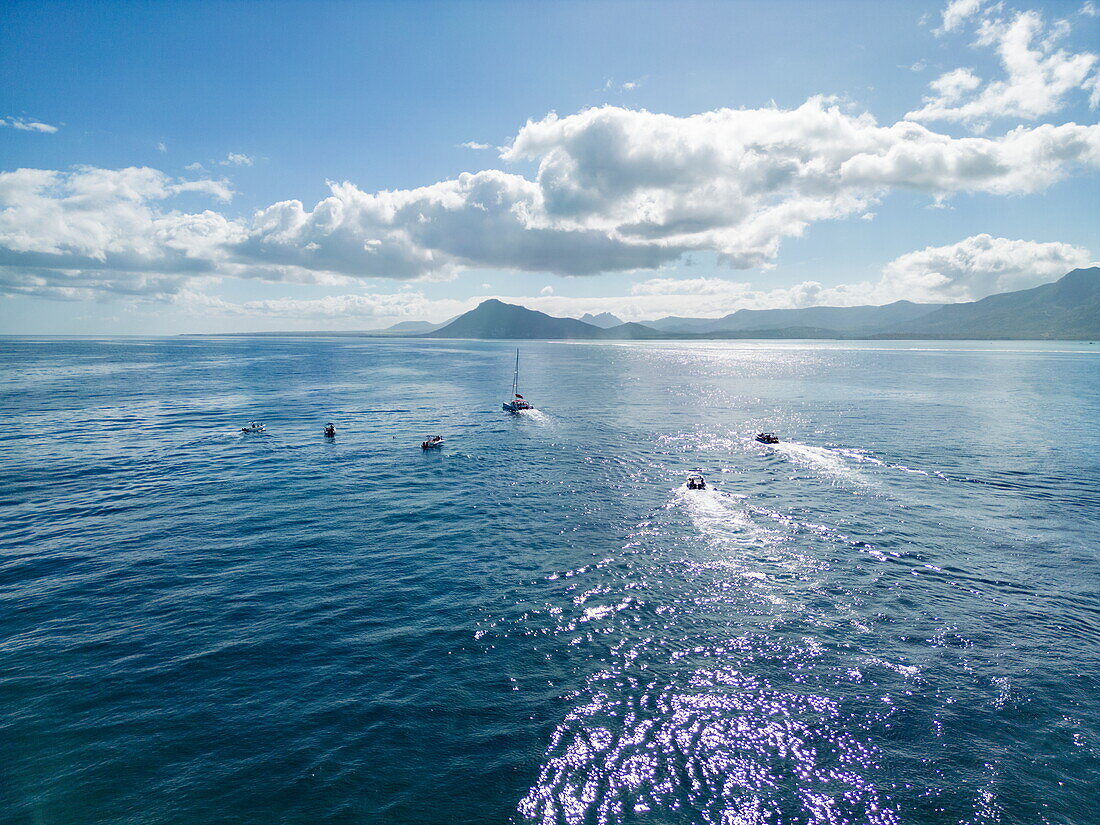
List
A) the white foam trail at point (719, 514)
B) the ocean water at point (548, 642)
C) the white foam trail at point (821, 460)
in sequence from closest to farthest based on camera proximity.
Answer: the ocean water at point (548, 642)
the white foam trail at point (719, 514)
the white foam trail at point (821, 460)

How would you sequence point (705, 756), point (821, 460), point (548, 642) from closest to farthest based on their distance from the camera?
1. point (705, 756)
2. point (548, 642)
3. point (821, 460)

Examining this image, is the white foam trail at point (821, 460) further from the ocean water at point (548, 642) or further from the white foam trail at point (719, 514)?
the white foam trail at point (719, 514)

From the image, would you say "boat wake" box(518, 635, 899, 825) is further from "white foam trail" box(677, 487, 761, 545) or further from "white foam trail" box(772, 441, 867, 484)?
"white foam trail" box(772, 441, 867, 484)

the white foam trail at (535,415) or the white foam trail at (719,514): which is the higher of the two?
the white foam trail at (535,415)

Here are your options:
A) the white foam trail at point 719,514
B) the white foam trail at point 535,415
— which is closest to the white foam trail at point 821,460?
the white foam trail at point 719,514

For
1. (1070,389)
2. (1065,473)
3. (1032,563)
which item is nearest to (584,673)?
(1032,563)

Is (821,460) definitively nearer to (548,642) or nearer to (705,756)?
(548,642)

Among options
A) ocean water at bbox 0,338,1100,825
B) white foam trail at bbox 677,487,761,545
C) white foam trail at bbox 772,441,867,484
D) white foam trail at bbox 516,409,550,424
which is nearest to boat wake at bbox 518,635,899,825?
ocean water at bbox 0,338,1100,825

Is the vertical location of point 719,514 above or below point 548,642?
above

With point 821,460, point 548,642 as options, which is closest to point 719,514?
point 548,642
